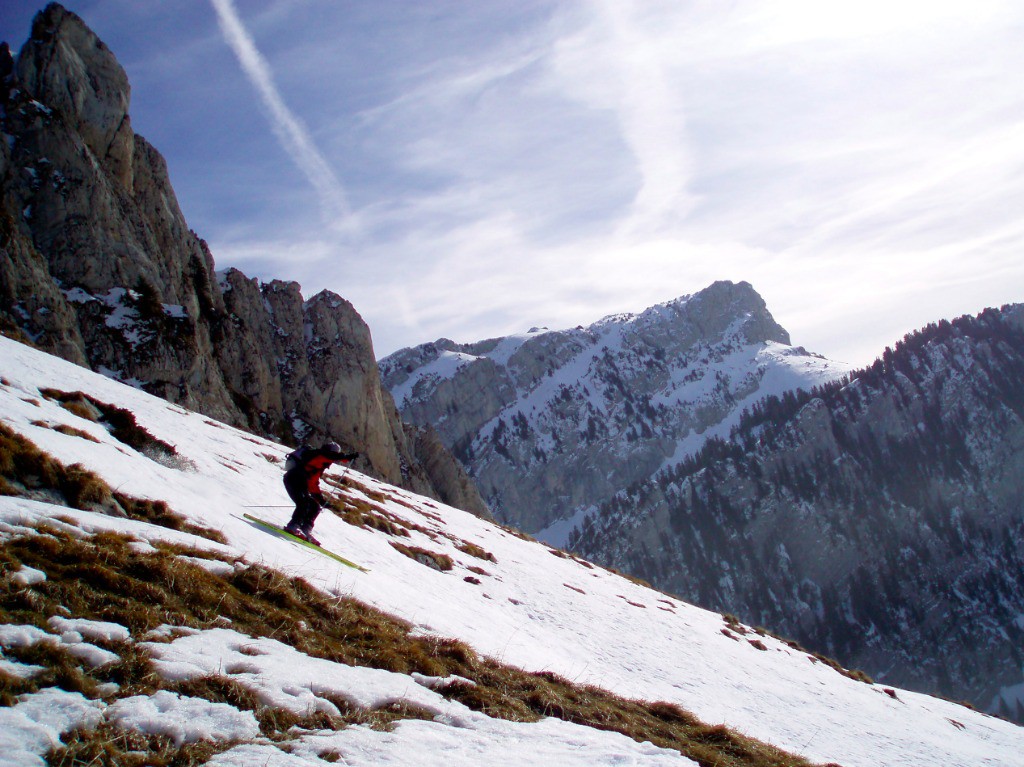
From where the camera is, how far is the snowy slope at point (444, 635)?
21.3 feet

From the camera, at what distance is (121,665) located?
244 inches

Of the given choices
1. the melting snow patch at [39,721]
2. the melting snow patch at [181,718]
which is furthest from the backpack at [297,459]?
the melting snow patch at [39,721]

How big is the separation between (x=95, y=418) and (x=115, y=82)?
52.6 meters

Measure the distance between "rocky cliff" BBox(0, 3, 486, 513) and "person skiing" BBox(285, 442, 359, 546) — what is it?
22968 mm

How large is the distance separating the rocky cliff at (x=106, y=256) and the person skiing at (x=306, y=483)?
75.4 ft

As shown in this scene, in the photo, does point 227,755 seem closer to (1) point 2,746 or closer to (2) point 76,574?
(1) point 2,746

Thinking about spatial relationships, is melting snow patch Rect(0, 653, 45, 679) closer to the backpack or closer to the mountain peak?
the backpack

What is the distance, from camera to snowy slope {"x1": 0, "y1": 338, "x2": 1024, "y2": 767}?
21.3ft

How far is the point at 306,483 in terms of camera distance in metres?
16.5

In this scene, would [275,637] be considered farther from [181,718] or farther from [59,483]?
[59,483]

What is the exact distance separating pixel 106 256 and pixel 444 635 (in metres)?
47.5

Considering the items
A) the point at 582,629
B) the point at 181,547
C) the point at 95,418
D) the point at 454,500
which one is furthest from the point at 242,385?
the point at 181,547

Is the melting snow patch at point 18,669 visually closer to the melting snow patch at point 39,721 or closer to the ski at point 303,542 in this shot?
the melting snow patch at point 39,721

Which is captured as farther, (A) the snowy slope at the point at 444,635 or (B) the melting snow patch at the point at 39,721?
(A) the snowy slope at the point at 444,635
